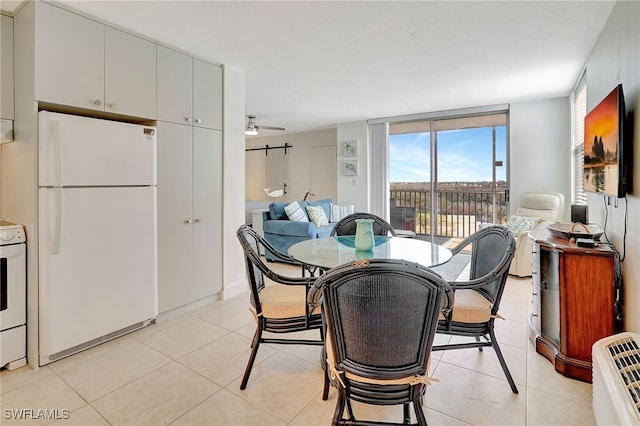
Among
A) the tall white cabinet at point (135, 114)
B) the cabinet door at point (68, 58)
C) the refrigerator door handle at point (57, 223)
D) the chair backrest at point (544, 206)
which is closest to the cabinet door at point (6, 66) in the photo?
the tall white cabinet at point (135, 114)

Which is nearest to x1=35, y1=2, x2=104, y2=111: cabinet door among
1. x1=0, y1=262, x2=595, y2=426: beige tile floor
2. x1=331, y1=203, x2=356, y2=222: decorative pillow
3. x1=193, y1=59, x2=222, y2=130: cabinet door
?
x1=193, y1=59, x2=222, y2=130: cabinet door

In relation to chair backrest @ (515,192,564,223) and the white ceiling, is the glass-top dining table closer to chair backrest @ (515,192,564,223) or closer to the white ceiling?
the white ceiling

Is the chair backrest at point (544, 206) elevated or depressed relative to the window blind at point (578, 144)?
depressed

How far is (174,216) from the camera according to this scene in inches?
113

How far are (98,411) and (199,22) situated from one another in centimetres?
258

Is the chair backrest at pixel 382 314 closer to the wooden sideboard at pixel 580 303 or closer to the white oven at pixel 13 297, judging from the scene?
the wooden sideboard at pixel 580 303

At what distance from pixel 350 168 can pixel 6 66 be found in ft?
16.9

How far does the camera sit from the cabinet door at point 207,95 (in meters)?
3.04

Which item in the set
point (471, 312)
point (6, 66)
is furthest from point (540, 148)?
point (6, 66)

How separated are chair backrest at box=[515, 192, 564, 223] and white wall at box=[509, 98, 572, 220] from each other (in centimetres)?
19

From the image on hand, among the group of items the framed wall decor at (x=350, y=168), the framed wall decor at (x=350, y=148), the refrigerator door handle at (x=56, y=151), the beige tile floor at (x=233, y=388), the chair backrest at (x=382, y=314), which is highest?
Result: the framed wall decor at (x=350, y=148)

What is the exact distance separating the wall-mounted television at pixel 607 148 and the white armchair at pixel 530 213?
147cm

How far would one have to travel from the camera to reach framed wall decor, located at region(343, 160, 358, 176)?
21.3 feet

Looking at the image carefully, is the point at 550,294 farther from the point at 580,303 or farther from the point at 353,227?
the point at 353,227
